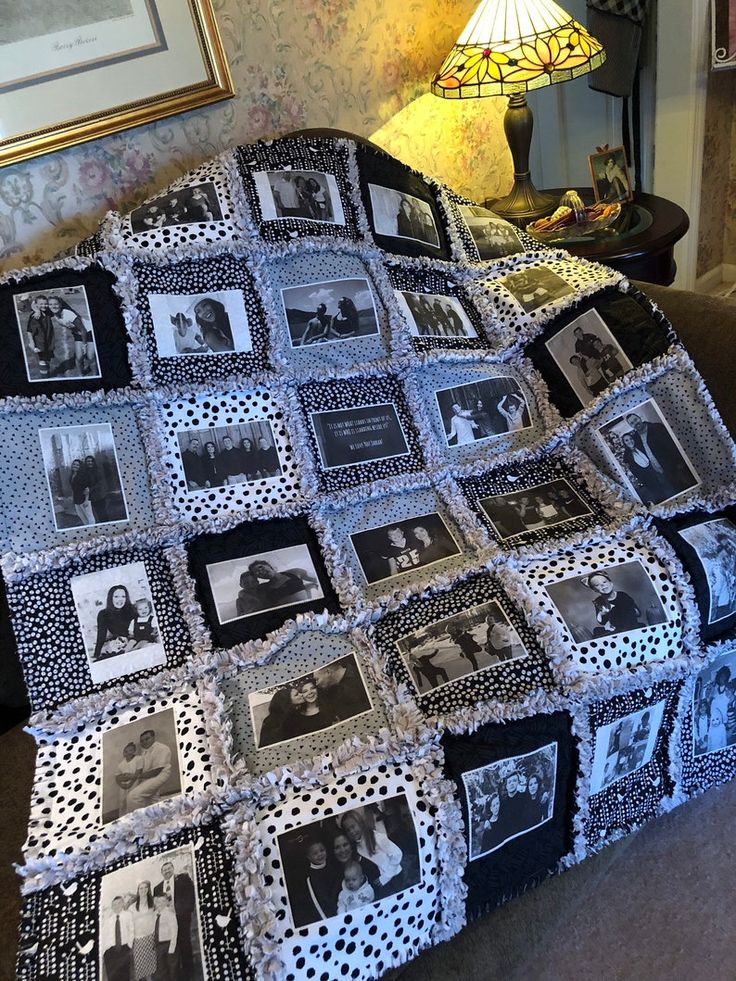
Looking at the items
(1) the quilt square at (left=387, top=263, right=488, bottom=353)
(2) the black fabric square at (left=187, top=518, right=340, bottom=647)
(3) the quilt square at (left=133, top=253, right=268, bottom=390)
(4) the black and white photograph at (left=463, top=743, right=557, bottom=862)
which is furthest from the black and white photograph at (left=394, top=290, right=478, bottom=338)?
(4) the black and white photograph at (left=463, top=743, right=557, bottom=862)

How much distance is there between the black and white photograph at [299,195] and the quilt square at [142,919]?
97 cm

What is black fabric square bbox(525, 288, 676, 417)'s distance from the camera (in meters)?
1.23

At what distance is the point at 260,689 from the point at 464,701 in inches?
10.4

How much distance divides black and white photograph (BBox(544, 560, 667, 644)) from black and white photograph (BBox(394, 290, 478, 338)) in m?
0.52

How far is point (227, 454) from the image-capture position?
3.88 ft

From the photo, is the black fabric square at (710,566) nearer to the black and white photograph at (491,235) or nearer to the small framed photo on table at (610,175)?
the black and white photograph at (491,235)

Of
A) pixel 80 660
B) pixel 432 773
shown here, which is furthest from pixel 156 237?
pixel 432 773

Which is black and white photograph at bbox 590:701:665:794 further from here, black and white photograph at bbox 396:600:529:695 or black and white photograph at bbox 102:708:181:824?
black and white photograph at bbox 102:708:181:824

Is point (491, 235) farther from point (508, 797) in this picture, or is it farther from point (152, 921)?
point (152, 921)

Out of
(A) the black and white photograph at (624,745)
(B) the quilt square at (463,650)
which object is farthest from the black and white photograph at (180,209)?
(A) the black and white photograph at (624,745)

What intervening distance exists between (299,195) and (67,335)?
0.47 m

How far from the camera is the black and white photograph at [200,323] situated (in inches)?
47.0

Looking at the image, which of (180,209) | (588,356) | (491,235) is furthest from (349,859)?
(491,235)

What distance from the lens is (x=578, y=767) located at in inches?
38.1
